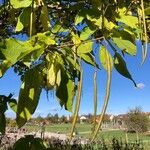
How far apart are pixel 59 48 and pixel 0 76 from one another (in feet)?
0.86

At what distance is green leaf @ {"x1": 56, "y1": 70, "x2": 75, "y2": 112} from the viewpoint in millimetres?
1682

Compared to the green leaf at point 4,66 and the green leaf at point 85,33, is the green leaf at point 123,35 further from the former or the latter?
the green leaf at point 4,66

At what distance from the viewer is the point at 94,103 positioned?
128 cm

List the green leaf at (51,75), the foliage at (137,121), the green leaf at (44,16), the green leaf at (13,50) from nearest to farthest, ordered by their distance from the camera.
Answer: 1. the green leaf at (13,50)
2. the green leaf at (51,75)
3. the green leaf at (44,16)
4. the foliage at (137,121)

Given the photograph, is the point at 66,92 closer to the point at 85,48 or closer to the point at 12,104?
the point at 85,48

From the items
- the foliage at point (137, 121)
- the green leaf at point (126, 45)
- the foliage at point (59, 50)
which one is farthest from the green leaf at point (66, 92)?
the foliage at point (137, 121)

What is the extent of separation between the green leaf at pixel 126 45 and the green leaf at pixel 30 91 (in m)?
0.29

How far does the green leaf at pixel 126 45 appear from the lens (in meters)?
1.60

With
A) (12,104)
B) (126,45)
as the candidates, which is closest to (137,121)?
(12,104)

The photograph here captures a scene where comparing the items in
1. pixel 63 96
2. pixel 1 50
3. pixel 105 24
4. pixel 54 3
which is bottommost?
pixel 63 96

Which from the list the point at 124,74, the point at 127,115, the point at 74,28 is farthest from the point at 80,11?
the point at 127,115

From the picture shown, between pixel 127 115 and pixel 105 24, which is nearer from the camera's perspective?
pixel 105 24

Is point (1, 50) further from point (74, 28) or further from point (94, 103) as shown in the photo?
point (74, 28)

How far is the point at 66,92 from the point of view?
169 centimetres
